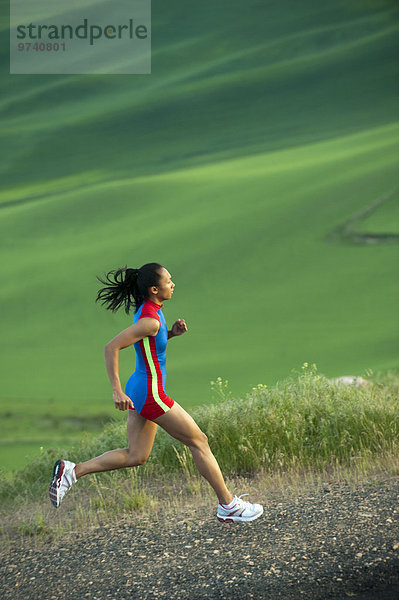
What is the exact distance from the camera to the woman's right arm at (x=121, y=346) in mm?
4426

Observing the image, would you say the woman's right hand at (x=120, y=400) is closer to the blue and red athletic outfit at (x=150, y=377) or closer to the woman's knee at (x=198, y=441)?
the blue and red athletic outfit at (x=150, y=377)

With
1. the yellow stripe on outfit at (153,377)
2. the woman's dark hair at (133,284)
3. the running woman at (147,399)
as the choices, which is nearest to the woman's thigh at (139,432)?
the running woman at (147,399)

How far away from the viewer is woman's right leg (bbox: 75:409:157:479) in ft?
16.2

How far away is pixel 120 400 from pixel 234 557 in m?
1.17

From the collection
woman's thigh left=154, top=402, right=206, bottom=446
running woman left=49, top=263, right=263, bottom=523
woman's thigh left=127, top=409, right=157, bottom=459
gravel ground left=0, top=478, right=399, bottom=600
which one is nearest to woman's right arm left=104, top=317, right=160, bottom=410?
running woman left=49, top=263, right=263, bottom=523

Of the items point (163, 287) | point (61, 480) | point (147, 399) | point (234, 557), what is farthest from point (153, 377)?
point (234, 557)

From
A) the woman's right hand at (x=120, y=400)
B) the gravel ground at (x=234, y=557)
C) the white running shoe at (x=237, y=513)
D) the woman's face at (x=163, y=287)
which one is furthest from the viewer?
the white running shoe at (x=237, y=513)

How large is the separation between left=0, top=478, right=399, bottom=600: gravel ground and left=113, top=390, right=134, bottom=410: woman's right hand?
982 mm

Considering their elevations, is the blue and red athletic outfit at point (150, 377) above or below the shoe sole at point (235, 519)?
above

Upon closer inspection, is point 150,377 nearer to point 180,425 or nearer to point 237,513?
point 180,425

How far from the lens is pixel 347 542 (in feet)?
14.6

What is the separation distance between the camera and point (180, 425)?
15.5 ft

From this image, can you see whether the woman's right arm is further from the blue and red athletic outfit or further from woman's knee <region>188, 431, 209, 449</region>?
woman's knee <region>188, 431, 209, 449</region>

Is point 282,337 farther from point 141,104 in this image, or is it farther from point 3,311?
point 141,104
